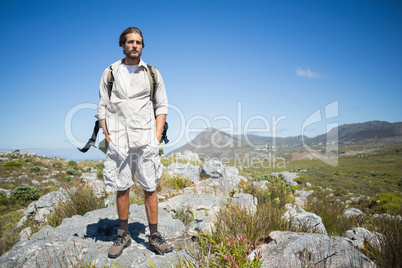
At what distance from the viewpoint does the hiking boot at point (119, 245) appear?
253 cm

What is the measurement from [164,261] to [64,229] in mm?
1982

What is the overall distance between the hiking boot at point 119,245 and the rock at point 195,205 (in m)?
1.64

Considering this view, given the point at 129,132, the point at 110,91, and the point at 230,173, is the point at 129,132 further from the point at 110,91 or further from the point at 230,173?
the point at 230,173

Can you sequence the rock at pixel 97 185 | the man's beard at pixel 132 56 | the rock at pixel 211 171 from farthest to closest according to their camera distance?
the rock at pixel 211 171 → the rock at pixel 97 185 → the man's beard at pixel 132 56

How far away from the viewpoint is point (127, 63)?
2768 mm

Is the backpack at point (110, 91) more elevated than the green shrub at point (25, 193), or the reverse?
the backpack at point (110, 91)

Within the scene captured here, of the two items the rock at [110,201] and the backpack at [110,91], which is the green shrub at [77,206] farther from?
the backpack at [110,91]

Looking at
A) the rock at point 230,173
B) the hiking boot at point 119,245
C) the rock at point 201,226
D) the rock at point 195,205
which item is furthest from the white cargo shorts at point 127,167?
the rock at point 230,173

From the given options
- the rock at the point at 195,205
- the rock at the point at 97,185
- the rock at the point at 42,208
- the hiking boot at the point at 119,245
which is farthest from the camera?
the rock at the point at 42,208

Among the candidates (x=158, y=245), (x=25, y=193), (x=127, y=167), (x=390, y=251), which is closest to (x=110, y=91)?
(x=127, y=167)

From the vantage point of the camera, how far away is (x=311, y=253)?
2.10m

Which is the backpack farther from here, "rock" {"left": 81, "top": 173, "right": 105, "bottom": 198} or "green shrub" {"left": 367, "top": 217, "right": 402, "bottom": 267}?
"rock" {"left": 81, "top": 173, "right": 105, "bottom": 198}

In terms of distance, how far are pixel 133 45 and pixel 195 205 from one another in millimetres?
3208

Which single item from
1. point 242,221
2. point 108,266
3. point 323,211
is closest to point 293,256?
point 242,221
